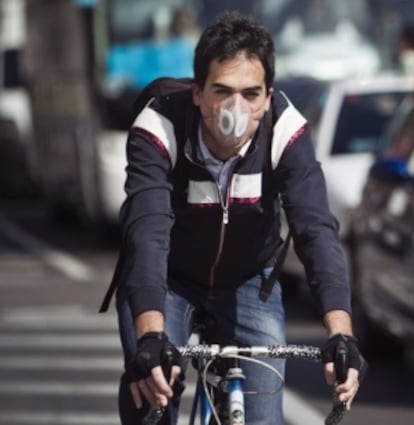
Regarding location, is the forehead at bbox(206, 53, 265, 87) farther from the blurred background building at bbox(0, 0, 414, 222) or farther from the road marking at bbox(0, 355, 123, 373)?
the blurred background building at bbox(0, 0, 414, 222)

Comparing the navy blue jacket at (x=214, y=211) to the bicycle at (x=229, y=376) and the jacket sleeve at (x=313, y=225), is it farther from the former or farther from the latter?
the bicycle at (x=229, y=376)

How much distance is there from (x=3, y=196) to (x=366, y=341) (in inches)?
804

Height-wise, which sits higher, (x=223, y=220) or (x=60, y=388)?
(x=223, y=220)

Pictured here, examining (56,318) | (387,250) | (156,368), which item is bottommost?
(56,318)

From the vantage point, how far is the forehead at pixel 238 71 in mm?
5133

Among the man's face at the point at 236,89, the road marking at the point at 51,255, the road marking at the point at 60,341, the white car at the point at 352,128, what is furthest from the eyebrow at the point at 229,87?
the road marking at the point at 51,255

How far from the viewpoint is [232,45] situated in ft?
16.9

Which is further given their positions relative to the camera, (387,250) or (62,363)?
(62,363)

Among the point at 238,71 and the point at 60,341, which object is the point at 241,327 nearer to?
the point at 238,71

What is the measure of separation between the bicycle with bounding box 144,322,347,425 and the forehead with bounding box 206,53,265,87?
71cm

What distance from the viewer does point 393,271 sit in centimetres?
1076

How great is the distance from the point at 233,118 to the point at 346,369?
821 millimetres

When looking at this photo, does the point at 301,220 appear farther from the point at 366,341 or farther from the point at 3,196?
the point at 3,196

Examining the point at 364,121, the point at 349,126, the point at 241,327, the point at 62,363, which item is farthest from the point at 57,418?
the point at 364,121
